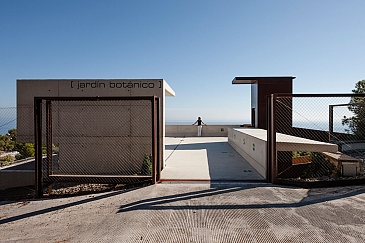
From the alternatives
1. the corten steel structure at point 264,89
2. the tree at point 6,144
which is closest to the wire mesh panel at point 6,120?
the corten steel structure at point 264,89

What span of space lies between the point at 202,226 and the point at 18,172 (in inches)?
290

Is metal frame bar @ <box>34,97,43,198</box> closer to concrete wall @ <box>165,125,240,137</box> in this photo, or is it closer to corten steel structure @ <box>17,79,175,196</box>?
corten steel structure @ <box>17,79,175,196</box>

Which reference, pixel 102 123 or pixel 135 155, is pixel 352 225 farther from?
pixel 102 123

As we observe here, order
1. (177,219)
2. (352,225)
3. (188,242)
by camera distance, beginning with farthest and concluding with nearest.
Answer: (177,219), (352,225), (188,242)

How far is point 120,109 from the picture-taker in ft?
26.9

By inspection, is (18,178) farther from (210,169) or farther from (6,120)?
(210,169)

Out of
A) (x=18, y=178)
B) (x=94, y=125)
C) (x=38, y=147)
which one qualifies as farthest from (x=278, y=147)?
(x=18, y=178)

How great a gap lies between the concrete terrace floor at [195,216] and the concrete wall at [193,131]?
1579 centimetres

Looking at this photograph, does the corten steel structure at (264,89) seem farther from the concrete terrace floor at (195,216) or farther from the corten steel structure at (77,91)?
the concrete terrace floor at (195,216)

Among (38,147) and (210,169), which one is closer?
(38,147)

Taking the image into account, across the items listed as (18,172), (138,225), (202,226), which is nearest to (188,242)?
(202,226)

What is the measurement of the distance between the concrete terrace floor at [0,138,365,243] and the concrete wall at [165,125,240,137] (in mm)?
15785

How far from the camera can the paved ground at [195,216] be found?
3477 mm

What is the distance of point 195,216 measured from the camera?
4.07 metres
